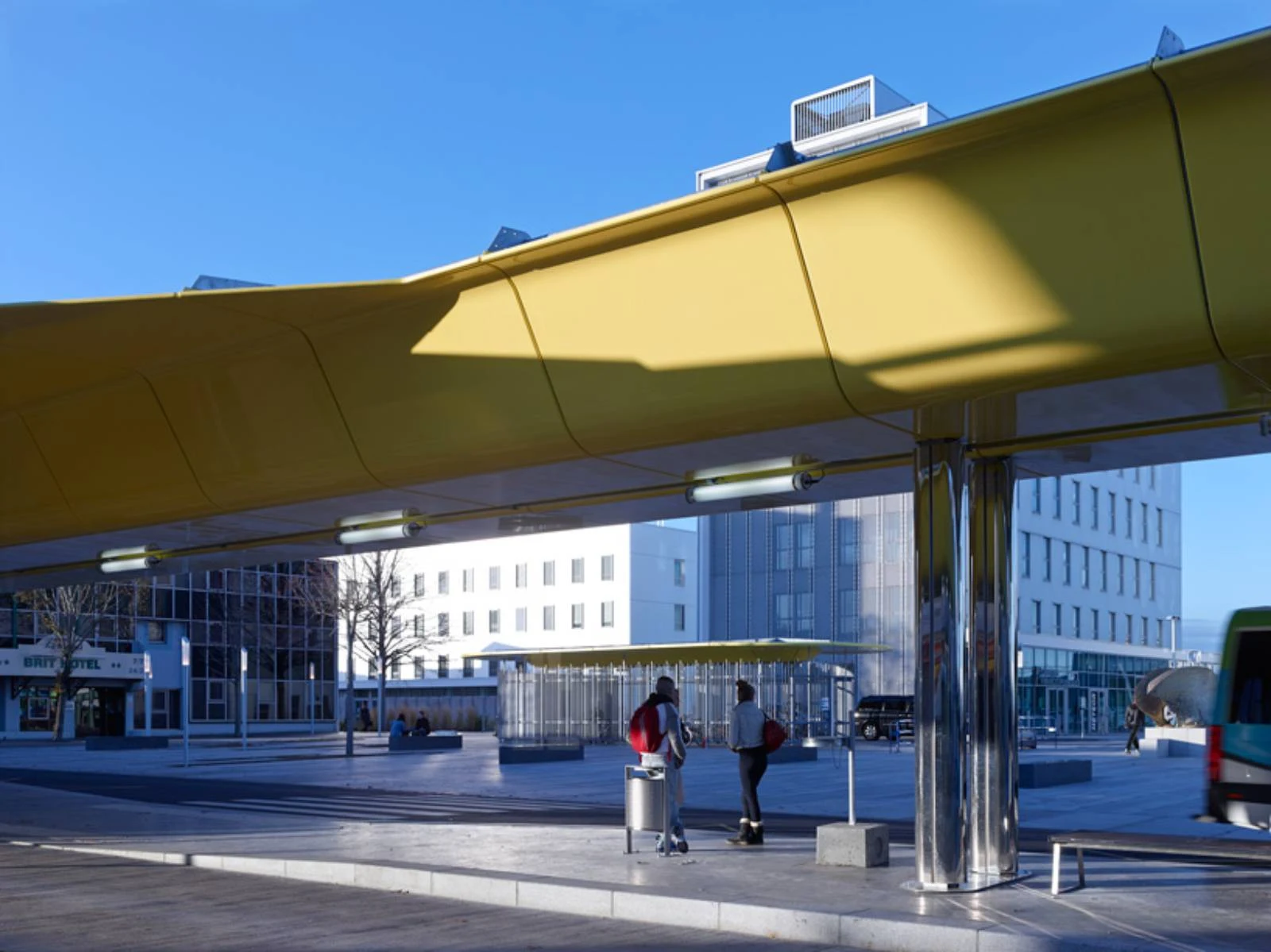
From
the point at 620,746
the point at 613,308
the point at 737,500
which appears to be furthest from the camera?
the point at 620,746

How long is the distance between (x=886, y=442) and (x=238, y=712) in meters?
62.4

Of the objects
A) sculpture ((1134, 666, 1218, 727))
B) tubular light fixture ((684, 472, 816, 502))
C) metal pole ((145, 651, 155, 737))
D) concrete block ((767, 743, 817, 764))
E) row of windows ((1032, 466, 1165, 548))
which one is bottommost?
metal pole ((145, 651, 155, 737))

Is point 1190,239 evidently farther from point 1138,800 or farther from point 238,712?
point 238,712

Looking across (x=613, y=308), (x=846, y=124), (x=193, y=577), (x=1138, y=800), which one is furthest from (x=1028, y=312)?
(x=846, y=124)

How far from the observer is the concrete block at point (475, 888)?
472 inches

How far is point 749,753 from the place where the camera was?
606 inches

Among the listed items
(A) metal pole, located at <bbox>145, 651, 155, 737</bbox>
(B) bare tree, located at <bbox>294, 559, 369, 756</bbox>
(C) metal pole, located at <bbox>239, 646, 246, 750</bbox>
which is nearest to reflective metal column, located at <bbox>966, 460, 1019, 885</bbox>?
(C) metal pole, located at <bbox>239, 646, 246, 750</bbox>

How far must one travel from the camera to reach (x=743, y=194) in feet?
33.3

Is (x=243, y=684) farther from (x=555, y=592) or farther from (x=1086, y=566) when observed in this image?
(x=1086, y=566)

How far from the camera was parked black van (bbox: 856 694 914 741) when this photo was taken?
57344 mm

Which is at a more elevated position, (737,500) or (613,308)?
(613,308)

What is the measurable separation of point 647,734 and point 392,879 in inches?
117

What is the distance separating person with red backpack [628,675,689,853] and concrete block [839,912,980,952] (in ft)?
14.5

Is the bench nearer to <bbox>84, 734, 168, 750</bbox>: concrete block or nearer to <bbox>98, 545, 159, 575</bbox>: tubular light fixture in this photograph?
<bbox>98, 545, 159, 575</bbox>: tubular light fixture
